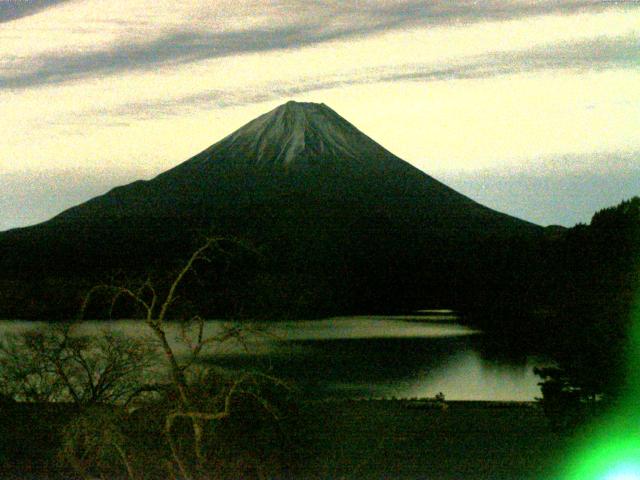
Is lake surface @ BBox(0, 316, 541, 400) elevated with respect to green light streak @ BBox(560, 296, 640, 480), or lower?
lower

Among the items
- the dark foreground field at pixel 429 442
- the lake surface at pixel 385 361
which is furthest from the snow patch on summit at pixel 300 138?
the dark foreground field at pixel 429 442

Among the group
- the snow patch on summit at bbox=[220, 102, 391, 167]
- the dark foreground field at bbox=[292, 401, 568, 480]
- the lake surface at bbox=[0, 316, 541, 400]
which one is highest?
the snow patch on summit at bbox=[220, 102, 391, 167]

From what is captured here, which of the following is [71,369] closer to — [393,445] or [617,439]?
[393,445]

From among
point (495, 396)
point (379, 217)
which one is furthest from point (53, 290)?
point (379, 217)

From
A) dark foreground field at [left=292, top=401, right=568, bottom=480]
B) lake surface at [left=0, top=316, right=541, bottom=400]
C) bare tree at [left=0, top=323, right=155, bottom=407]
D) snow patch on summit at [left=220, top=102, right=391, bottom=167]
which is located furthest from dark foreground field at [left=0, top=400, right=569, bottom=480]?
snow patch on summit at [left=220, top=102, right=391, bottom=167]

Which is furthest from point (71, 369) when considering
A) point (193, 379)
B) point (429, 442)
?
point (429, 442)

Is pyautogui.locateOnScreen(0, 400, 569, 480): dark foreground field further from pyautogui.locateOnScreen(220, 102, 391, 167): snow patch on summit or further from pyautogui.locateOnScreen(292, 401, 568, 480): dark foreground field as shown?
pyautogui.locateOnScreen(220, 102, 391, 167): snow patch on summit

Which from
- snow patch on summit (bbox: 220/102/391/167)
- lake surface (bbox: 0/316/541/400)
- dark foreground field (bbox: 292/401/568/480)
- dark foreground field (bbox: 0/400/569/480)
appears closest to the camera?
dark foreground field (bbox: 0/400/569/480)

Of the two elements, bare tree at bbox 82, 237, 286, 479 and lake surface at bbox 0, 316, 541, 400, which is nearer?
bare tree at bbox 82, 237, 286, 479
